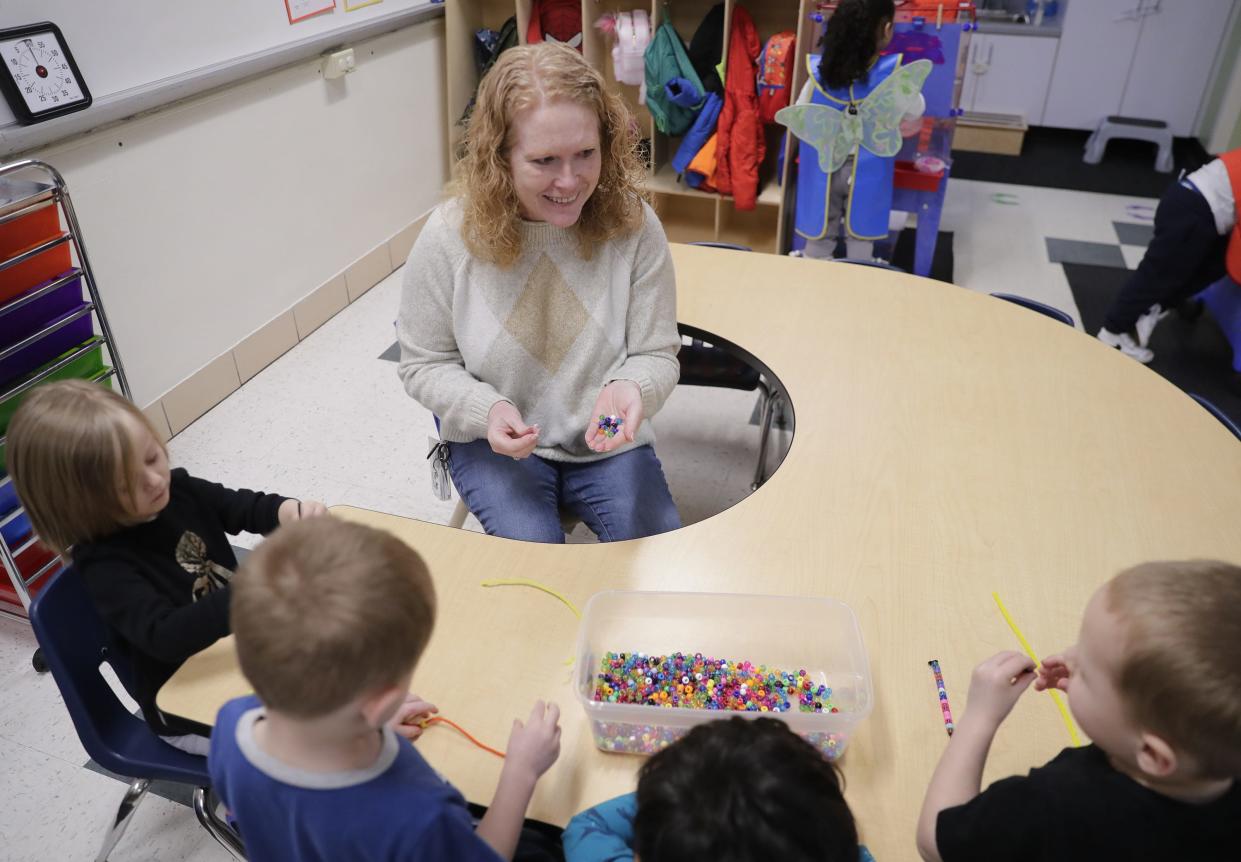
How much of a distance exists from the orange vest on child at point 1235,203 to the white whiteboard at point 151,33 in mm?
3304

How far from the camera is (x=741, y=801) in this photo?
0.73 metres

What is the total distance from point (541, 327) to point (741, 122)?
2362mm

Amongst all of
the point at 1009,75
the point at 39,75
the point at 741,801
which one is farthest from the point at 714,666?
the point at 1009,75

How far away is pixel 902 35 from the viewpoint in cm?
336

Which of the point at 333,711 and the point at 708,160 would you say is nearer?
the point at 333,711

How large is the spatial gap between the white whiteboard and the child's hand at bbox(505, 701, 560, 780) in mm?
2118

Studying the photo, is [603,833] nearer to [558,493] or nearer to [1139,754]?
[1139,754]

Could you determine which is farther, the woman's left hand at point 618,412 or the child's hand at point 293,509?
the woman's left hand at point 618,412

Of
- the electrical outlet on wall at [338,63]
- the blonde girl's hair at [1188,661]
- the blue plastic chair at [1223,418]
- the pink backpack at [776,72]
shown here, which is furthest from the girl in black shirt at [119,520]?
the pink backpack at [776,72]

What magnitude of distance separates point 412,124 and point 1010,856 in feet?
12.7

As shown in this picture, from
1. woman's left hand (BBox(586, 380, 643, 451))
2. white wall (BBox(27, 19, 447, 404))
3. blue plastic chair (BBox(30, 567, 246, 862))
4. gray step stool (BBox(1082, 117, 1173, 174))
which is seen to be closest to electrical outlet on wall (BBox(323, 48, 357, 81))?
white wall (BBox(27, 19, 447, 404))

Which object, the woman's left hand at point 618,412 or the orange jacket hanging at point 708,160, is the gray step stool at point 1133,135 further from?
the woman's left hand at point 618,412

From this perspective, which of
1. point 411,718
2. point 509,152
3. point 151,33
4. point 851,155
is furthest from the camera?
point 851,155

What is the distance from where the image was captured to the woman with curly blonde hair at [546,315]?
4.95 feet
